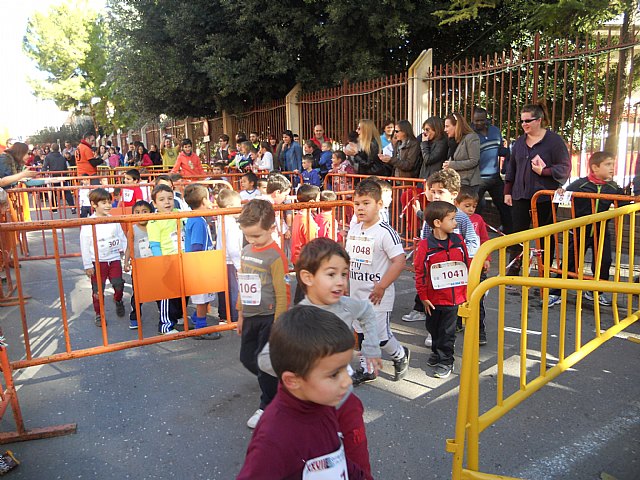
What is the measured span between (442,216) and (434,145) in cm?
403

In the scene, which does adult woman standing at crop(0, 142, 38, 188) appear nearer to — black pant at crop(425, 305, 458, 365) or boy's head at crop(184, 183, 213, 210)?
boy's head at crop(184, 183, 213, 210)

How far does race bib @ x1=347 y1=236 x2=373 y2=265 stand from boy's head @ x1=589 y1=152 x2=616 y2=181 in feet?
10.3

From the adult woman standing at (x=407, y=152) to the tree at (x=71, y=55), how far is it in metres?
34.4

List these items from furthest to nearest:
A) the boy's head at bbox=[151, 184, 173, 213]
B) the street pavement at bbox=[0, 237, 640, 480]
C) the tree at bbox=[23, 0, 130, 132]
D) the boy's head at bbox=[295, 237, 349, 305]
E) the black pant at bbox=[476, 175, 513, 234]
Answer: the tree at bbox=[23, 0, 130, 132] → the black pant at bbox=[476, 175, 513, 234] → the boy's head at bbox=[151, 184, 173, 213] → the street pavement at bbox=[0, 237, 640, 480] → the boy's head at bbox=[295, 237, 349, 305]

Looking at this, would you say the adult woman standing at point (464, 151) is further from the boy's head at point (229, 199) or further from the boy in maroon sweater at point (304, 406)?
the boy in maroon sweater at point (304, 406)

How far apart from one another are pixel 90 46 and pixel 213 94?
26.9 meters

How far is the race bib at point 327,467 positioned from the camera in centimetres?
157

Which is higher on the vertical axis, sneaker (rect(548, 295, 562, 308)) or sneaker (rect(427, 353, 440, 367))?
sneaker (rect(548, 295, 562, 308))

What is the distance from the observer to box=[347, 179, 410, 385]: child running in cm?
377

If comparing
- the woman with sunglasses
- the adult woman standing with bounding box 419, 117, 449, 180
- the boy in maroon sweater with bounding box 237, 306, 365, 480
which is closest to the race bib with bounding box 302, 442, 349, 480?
the boy in maroon sweater with bounding box 237, 306, 365, 480

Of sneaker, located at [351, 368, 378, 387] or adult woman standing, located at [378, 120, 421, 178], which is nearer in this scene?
sneaker, located at [351, 368, 378, 387]

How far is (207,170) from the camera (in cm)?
1623

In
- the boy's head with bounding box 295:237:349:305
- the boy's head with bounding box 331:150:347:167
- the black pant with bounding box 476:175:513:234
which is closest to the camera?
the boy's head with bounding box 295:237:349:305

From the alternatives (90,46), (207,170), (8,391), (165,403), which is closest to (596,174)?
(165,403)
